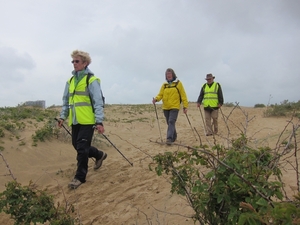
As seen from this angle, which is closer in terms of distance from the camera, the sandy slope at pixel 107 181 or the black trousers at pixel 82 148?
the sandy slope at pixel 107 181

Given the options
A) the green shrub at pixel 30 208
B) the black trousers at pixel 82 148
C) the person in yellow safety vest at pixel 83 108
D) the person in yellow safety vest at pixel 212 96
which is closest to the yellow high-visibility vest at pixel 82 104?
the person in yellow safety vest at pixel 83 108

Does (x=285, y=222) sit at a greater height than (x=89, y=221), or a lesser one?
greater

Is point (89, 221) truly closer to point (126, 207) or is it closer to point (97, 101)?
point (126, 207)

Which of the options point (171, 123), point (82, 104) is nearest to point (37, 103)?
point (171, 123)

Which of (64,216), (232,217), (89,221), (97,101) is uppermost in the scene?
(97,101)

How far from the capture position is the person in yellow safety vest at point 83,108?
454 cm

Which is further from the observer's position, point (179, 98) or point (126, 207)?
point (179, 98)

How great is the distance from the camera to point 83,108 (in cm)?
462

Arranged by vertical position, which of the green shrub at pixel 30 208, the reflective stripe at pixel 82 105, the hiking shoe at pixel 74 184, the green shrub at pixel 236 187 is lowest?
the hiking shoe at pixel 74 184

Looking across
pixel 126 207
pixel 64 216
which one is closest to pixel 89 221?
pixel 126 207

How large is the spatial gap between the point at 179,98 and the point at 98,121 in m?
3.32

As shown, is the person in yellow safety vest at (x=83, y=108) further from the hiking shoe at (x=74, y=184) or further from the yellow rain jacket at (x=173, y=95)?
the yellow rain jacket at (x=173, y=95)

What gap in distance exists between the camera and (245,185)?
1674 mm

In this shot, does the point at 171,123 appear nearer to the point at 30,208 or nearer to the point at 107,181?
the point at 107,181
